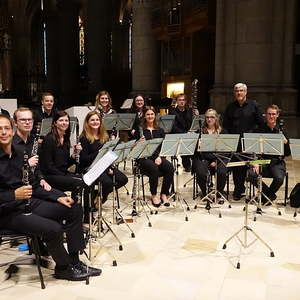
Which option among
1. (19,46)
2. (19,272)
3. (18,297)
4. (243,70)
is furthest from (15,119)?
(19,46)

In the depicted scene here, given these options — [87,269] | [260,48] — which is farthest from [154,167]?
[260,48]

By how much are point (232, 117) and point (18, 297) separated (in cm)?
487

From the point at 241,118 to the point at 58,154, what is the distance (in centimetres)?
331

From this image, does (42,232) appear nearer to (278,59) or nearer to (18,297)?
(18,297)

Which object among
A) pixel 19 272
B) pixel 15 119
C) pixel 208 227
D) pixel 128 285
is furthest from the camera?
pixel 208 227

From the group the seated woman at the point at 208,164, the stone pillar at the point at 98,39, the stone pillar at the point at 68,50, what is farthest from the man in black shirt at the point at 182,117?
the stone pillar at the point at 68,50

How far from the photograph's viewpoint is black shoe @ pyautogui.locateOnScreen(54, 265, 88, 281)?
459cm

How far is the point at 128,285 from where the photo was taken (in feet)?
14.9

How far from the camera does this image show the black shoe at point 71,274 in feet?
15.1

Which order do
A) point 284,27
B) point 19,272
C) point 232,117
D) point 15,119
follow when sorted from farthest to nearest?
point 284,27 < point 232,117 < point 15,119 < point 19,272

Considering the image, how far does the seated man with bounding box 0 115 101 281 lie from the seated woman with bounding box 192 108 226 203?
3.02 m

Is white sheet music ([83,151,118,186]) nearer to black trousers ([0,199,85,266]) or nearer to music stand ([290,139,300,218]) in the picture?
black trousers ([0,199,85,266])

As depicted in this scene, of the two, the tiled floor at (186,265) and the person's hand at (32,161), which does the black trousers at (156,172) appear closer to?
the tiled floor at (186,265)

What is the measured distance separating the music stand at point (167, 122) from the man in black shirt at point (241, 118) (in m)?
1.44
